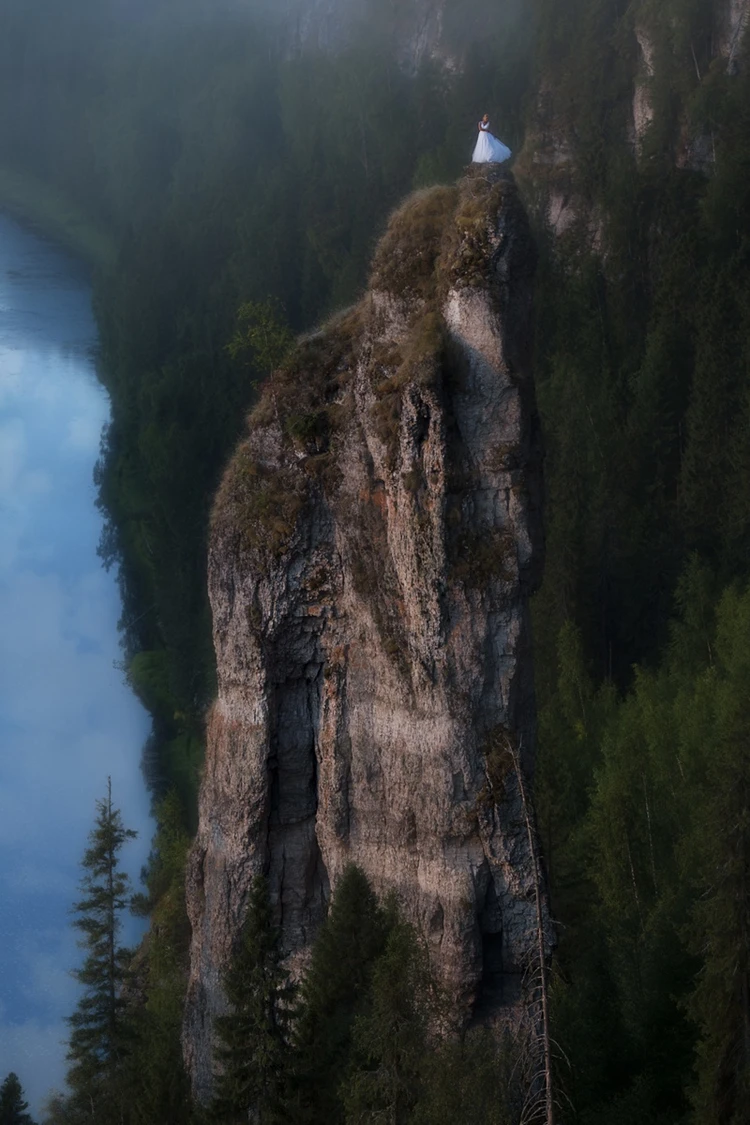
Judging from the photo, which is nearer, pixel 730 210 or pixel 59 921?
pixel 59 921

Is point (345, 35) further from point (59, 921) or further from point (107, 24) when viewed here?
point (59, 921)

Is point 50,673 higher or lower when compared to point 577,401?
lower

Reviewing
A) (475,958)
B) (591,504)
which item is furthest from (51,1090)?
(591,504)

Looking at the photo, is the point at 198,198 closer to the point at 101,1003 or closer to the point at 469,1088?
the point at 101,1003

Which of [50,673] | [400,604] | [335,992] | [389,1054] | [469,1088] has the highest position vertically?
[50,673]

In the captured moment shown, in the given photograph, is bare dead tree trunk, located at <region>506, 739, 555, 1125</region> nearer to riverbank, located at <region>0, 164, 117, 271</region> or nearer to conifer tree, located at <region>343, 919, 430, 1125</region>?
conifer tree, located at <region>343, 919, 430, 1125</region>

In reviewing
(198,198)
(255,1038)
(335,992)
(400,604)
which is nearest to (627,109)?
(198,198)

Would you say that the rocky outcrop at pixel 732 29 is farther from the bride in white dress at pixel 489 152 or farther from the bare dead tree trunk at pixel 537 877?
the bare dead tree trunk at pixel 537 877
